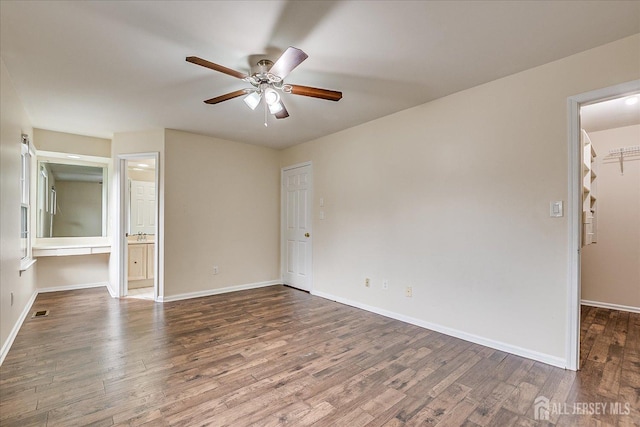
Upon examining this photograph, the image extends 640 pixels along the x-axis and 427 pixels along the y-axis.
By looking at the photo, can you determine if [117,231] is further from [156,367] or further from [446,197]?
[446,197]

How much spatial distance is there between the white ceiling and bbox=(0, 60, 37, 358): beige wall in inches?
8.7

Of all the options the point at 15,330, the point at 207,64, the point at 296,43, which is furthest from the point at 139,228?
the point at 296,43

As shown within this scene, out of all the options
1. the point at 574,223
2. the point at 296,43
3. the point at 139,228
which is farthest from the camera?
the point at 139,228

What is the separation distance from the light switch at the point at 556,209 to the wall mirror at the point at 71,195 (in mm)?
6266

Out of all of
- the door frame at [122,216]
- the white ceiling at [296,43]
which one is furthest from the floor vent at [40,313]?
the white ceiling at [296,43]

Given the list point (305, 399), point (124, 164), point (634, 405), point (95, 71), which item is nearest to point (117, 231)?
point (124, 164)

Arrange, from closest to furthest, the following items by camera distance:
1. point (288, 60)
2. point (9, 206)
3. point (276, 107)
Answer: point (288, 60), point (276, 107), point (9, 206)

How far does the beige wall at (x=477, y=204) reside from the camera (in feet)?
8.00

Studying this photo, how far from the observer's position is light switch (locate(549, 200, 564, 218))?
2.42m

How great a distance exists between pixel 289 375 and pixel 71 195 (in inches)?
202

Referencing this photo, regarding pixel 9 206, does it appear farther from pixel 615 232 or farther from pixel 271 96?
pixel 615 232

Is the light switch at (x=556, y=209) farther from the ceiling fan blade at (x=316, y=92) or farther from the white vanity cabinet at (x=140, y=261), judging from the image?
the white vanity cabinet at (x=140, y=261)

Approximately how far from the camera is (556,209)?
2438mm

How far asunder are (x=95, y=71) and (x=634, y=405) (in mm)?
4724
